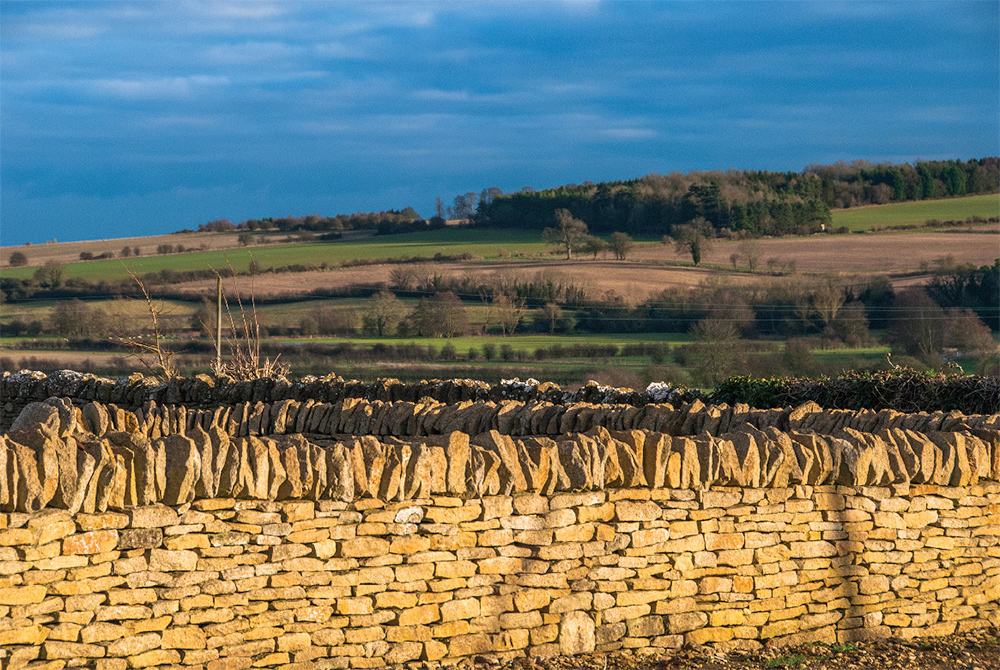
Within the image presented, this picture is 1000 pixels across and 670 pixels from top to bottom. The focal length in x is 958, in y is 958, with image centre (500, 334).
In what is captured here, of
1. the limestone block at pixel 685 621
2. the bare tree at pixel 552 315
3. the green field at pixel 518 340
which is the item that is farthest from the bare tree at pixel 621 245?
the limestone block at pixel 685 621

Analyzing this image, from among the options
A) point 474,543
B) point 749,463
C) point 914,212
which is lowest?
point 474,543

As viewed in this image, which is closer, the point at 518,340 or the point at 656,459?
the point at 656,459

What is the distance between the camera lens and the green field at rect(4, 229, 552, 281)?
49.6 metres

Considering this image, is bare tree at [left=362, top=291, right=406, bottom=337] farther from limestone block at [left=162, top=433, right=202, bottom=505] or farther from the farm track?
limestone block at [left=162, top=433, right=202, bottom=505]

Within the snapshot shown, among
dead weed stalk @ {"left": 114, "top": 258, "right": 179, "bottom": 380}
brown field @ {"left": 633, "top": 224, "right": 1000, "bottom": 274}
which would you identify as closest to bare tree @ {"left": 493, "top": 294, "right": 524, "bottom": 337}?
brown field @ {"left": 633, "top": 224, "right": 1000, "bottom": 274}

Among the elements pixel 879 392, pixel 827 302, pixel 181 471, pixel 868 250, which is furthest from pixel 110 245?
pixel 181 471

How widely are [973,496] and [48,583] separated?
5.42 meters

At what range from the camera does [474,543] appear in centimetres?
511

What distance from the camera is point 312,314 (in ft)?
130

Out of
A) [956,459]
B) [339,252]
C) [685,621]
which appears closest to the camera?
[685,621]

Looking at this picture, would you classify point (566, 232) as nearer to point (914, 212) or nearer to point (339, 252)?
point (339, 252)

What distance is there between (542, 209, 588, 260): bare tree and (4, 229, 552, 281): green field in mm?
626

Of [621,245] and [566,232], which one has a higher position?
[566,232]

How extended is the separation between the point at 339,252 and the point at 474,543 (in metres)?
50.0
